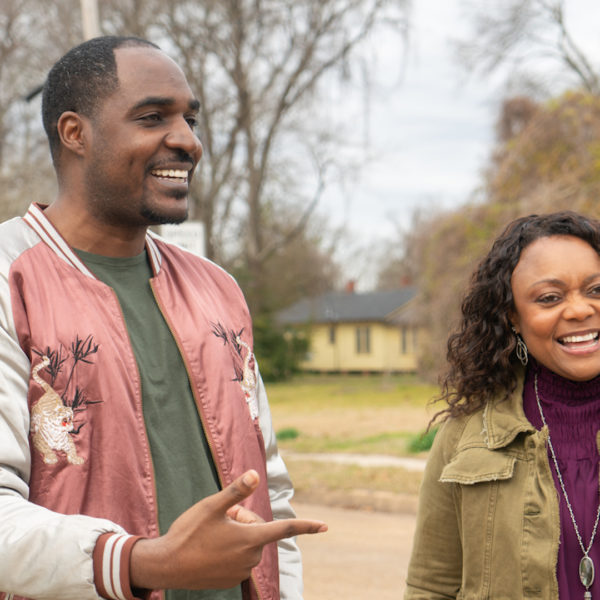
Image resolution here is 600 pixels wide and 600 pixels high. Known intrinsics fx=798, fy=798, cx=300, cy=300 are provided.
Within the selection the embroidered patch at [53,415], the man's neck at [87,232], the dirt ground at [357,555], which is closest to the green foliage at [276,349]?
the dirt ground at [357,555]

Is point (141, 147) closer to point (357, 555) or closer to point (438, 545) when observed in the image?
point (438, 545)

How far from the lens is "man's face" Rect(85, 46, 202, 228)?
183 centimetres

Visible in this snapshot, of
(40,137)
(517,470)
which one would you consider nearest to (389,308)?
(40,137)

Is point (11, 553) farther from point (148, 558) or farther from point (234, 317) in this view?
point (234, 317)

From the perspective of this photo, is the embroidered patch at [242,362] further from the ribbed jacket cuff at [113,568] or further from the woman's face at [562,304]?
the woman's face at [562,304]

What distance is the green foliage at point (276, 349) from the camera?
31.1 m

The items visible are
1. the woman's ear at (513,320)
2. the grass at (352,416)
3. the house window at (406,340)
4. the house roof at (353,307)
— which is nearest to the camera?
the woman's ear at (513,320)

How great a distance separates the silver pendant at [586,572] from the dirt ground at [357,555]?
3.69 m

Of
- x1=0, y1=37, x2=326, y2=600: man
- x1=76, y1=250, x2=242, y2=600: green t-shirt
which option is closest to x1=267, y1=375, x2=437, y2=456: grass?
x1=0, y1=37, x2=326, y2=600: man

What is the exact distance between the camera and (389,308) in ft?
153

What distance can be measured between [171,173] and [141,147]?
10cm

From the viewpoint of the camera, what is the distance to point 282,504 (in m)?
2.11

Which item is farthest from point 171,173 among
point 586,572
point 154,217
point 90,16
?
point 90,16

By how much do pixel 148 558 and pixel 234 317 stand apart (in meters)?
0.88
